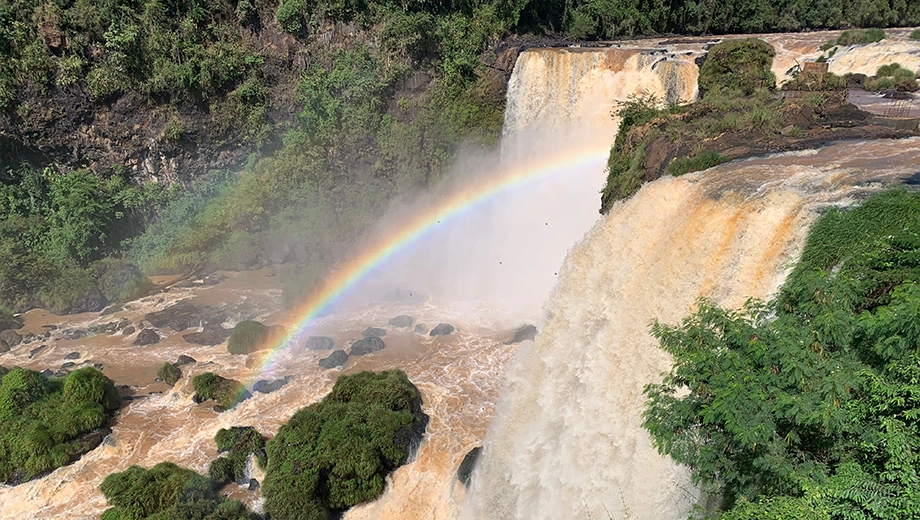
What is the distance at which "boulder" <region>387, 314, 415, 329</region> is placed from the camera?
23.1 meters

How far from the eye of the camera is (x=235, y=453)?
15.2m

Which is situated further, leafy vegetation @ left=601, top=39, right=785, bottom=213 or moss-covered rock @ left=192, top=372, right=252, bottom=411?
moss-covered rock @ left=192, top=372, right=252, bottom=411

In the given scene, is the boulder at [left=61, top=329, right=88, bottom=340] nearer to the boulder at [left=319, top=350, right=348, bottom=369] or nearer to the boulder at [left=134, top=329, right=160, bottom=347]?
the boulder at [left=134, top=329, right=160, bottom=347]

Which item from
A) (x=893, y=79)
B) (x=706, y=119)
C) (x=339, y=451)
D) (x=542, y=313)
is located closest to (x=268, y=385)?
(x=339, y=451)

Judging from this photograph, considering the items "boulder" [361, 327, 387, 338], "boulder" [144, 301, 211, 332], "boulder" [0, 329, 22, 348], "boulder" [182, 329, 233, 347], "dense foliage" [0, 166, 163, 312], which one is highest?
"dense foliage" [0, 166, 163, 312]

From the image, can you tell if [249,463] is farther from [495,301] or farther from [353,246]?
[353,246]

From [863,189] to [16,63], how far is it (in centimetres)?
3638

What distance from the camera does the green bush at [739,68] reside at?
67.2ft

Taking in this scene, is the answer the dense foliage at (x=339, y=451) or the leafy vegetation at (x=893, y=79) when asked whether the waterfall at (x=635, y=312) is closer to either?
the dense foliage at (x=339, y=451)

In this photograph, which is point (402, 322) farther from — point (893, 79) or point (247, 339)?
point (893, 79)

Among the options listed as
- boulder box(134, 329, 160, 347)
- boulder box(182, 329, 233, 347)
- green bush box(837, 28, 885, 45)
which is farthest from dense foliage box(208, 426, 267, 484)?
green bush box(837, 28, 885, 45)

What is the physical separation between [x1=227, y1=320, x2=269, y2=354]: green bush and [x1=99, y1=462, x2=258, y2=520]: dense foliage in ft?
23.2

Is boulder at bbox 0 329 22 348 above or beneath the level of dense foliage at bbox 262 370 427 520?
above

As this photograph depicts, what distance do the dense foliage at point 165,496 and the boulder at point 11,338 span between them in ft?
40.6
